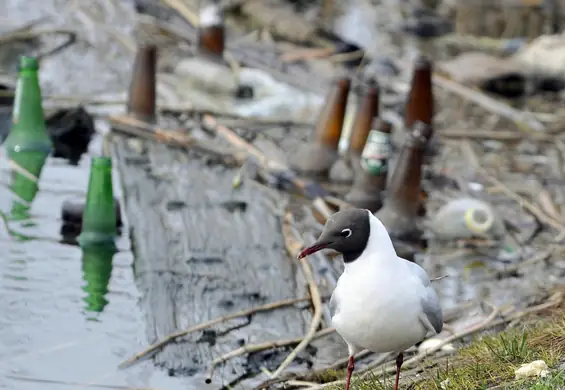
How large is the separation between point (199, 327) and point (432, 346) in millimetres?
1321

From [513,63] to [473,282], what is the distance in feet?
29.2

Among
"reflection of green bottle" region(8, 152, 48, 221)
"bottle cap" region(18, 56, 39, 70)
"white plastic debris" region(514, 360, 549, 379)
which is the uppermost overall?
"bottle cap" region(18, 56, 39, 70)

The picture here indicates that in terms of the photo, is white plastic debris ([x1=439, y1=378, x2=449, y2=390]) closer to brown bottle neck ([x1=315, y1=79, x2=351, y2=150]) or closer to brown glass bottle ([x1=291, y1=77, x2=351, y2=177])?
brown glass bottle ([x1=291, y1=77, x2=351, y2=177])

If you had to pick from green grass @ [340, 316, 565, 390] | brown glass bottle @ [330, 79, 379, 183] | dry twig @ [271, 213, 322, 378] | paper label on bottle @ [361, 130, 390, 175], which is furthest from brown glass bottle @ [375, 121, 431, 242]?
green grass @ [340, 316, 565, 390]

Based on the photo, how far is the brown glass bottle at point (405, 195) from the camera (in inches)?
293

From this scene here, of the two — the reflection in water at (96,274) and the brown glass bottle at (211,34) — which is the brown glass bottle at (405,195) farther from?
the brown glass bottle at (211,34)

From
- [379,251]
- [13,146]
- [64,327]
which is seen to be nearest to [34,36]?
[13,146]

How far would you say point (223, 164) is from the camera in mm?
9078

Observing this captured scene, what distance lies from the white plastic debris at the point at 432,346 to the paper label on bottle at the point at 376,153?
2165 mm

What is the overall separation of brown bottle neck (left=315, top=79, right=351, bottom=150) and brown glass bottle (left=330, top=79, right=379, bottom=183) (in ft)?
0.51

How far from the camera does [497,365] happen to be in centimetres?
446

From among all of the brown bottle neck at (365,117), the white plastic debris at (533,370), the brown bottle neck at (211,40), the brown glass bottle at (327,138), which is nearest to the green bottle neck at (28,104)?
the brown glass bottle at (327,138)

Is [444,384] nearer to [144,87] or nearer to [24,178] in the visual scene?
[24,178]

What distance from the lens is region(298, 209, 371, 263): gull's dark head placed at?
169 inches
